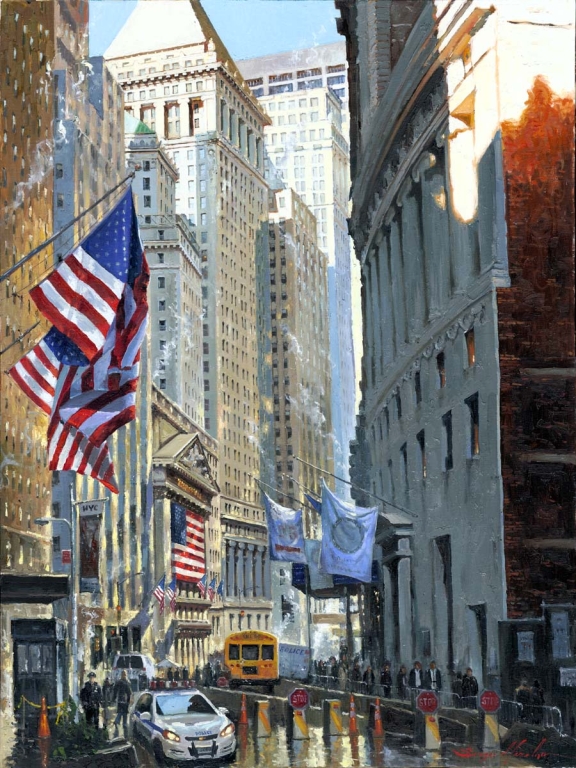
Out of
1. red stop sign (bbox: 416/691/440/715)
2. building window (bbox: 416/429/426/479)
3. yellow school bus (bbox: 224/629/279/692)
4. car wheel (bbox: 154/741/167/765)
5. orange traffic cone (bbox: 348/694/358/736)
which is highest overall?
building window (bbox: 416/429/426/479)

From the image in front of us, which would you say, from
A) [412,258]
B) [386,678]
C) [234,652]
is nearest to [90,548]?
[234,652]

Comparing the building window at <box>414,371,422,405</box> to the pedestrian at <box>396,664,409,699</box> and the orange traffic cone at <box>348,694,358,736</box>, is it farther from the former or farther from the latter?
the orange traffic cone at <box>348,694,358,736</box>

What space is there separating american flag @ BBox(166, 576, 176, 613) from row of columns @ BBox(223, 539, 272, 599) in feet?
3.32

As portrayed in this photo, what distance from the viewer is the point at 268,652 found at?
78.2 ft

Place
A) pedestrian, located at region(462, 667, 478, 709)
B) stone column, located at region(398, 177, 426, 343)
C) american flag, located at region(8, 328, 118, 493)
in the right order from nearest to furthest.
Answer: american flag, located at region(8, 328, 118, 493)
pedestrian, located at region(462, 667, 478, 709)
stone column, located at region(398, 177, 426, 343)

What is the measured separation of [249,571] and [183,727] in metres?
4.07

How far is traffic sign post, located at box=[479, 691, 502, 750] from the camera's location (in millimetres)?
21734

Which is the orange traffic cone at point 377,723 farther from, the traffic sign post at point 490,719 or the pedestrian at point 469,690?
the traffic sign post at point 490,719

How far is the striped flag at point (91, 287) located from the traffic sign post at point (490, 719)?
8934 millimetres

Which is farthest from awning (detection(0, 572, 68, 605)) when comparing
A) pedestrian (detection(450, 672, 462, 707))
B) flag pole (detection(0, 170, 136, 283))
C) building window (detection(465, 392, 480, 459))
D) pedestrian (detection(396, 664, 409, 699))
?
building window (detection(465, 392, 480, 459))

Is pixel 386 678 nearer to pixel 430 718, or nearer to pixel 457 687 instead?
pixel 457 687

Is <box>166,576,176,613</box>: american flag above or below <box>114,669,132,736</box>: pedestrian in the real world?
above

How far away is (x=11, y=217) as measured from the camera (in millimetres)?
25234

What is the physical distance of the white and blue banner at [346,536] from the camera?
24.9 m
